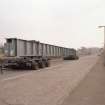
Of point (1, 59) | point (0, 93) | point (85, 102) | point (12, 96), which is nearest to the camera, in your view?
point (85, 102)

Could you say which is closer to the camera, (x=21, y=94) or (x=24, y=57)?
(x=21, y=94)

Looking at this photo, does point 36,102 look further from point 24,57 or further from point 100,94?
point 24,57

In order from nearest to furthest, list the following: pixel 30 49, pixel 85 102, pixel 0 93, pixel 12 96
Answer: pixel 85 102 → pixel 12 96 → pixel 0 93 → pixel 30 49

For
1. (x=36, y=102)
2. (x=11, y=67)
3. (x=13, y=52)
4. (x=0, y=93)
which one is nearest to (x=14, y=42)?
(x=13, y=52)

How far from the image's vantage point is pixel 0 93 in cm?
1035

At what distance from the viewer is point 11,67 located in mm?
26984

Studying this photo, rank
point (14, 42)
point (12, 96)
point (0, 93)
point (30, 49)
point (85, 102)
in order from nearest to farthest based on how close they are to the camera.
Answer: point (85, 102), point (12, 96), point (0, 93), point (14, 42), point (30, 49)

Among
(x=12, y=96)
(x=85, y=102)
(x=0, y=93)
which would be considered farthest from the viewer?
(x=0, y=93)

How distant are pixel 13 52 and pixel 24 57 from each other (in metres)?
2.00

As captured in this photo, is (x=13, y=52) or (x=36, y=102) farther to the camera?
(x=13, y=52)

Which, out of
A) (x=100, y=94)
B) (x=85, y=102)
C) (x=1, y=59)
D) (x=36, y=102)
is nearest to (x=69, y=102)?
(x=85, y=102)

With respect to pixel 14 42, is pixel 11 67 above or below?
below

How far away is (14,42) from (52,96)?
16088 mm

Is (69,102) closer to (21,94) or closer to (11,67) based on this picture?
(21,94)
